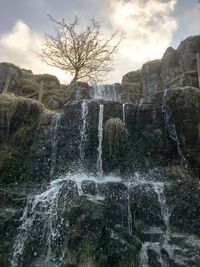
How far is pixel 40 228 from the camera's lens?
297 inches

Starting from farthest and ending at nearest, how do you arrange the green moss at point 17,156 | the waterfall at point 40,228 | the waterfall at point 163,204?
1. the green moss at point 17,156
2. the waterfall at point 163,204
3. the waterfall at point 40,228

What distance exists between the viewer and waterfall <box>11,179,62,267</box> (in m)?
7.11

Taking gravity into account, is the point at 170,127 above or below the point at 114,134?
above

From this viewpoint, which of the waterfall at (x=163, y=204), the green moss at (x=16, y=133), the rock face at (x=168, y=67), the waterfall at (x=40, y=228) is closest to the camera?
the waterfall at (x=40, y=228)

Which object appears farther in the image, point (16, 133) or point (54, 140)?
point (16, 133)

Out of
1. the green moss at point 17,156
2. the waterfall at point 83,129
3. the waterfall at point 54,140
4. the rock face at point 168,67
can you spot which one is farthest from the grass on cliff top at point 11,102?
the rock face at point 168,67

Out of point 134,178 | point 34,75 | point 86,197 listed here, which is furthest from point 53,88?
point 86,197

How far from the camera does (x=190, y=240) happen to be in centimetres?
758

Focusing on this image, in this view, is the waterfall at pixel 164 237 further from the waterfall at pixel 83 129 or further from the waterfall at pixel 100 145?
the waterfall at pixel 83 129

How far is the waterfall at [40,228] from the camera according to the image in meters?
7.11

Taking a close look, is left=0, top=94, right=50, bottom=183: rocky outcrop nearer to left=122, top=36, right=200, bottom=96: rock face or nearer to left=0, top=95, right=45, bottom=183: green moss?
left=0, top=95, right=45, bottom=183: green moss

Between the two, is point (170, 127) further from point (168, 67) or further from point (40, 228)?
point (168, 67)

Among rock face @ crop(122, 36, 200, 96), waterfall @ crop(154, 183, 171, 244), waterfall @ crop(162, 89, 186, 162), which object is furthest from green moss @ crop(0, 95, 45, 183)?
rock face @ crop(122, 36, 200, 96)

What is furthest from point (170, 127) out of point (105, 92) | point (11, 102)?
point (105, 92)
